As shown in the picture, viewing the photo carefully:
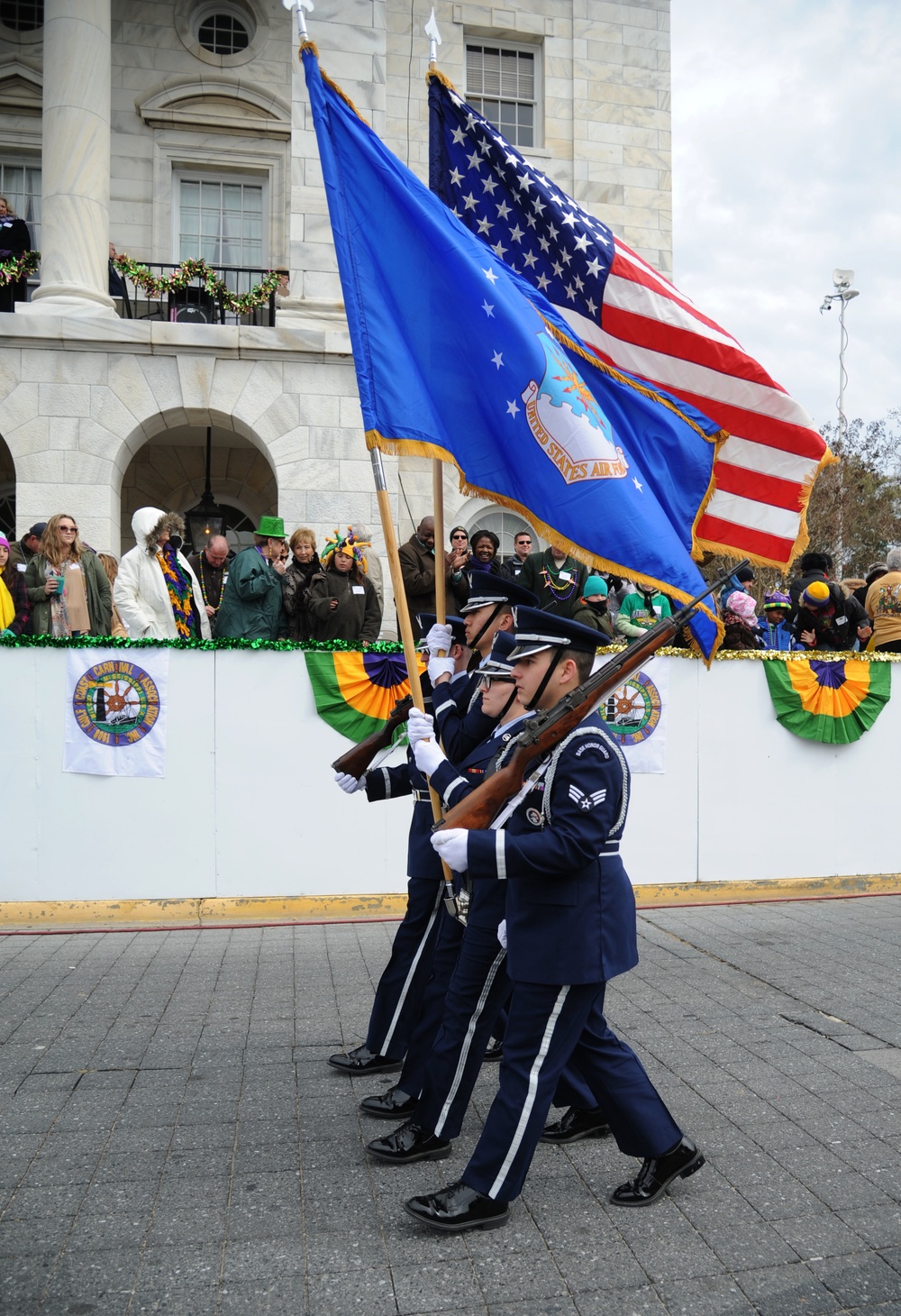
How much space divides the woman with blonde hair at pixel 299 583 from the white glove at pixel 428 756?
6.06m

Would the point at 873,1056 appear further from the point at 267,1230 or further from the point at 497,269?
the point at 497,269

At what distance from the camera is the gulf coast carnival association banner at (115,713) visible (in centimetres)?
788

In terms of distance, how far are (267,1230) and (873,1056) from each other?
125 inches

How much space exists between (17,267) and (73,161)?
66.8 inches

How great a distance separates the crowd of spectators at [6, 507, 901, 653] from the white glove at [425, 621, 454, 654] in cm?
430

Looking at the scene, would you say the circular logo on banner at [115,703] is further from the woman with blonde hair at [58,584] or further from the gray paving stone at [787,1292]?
the gray paving stone at [787,1292]

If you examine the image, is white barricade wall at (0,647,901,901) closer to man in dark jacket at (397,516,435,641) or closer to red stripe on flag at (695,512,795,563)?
man in dark jacket at (397,516,435,641)

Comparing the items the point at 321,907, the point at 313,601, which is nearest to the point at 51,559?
the point at 313,601

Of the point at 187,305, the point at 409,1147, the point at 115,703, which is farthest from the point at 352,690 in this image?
the point at 187,305

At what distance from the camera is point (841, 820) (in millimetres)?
9336

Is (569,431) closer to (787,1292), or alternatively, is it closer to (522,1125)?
(522,1125)

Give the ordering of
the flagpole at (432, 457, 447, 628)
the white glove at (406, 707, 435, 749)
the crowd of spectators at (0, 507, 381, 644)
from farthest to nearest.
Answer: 1. the crowd of spectators at (0, 507, 381, 644)
2. the flagpole at (432, 457, 447, 628)
3. the white glove at (406, 707, 435, 749)

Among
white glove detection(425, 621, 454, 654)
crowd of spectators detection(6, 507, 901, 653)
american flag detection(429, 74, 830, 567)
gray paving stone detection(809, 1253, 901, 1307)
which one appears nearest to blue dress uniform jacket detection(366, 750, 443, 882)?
white glove detection(425, 621, 454, 654)

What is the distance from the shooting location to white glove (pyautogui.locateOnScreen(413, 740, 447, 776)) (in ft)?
13.3
